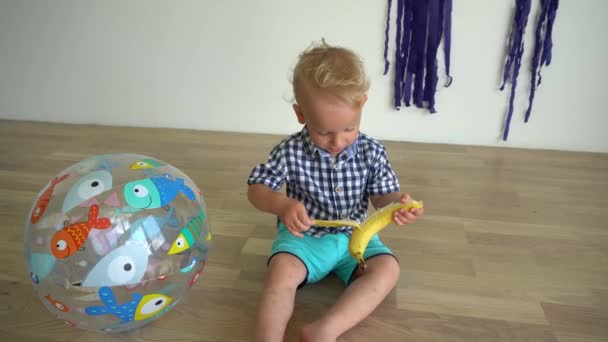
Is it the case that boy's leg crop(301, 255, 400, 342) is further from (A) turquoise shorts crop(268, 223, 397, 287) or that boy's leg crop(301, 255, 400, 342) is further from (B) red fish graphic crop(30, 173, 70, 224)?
(B) red fish graphic crop(30, 173, 70, 224)

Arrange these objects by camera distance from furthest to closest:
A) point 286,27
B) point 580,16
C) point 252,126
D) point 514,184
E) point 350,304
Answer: point 252,126
point 286,27
point 580,16
point 514,184
point 350,304

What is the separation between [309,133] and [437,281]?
1.56 ft

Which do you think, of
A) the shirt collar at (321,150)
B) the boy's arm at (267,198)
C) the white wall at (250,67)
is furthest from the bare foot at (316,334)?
the white wall at (250,67)

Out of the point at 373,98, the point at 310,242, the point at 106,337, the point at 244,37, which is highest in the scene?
the point at 244,37

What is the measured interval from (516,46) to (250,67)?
1.17 meters

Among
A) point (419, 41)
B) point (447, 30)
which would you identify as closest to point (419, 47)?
point (419, 41)

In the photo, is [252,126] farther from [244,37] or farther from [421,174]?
[421,174]

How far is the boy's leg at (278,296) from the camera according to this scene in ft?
2.76

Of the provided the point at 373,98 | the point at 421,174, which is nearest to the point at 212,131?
the point at 373,98

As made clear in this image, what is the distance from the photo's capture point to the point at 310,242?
102cm

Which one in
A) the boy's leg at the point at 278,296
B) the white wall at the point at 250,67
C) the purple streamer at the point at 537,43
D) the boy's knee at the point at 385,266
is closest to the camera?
the boy's leg at the point at 278,296

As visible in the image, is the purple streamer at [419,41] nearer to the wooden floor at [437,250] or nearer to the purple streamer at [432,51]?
the purple streamer at [432,51]

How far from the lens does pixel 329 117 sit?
843mm

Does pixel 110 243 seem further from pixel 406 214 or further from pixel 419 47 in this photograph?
pixel 419 47
